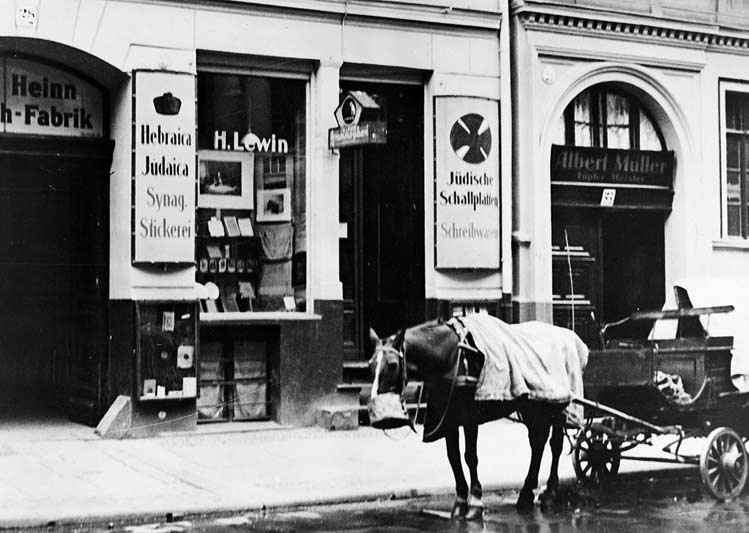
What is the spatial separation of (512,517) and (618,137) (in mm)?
9173

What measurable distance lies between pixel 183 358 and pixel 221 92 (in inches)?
139

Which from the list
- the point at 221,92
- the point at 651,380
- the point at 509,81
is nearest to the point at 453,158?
the point at 509,81

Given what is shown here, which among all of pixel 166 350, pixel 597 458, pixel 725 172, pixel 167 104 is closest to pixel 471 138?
pixel 167 104

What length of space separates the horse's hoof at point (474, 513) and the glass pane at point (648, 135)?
9380 millimetres

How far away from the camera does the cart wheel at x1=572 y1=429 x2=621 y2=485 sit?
34.1 feet

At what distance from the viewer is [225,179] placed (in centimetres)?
1435

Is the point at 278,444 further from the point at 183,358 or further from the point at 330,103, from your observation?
the point at 330,103

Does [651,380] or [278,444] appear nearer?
[651,380]

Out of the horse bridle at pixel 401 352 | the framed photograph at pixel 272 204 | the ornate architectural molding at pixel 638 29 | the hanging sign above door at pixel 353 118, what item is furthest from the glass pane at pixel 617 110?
the horse bridle at pixel 401 352

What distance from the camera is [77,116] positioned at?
1367cm

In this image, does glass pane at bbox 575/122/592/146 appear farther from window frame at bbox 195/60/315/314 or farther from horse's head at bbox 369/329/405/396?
horse's head at bbox 369/329/405/396

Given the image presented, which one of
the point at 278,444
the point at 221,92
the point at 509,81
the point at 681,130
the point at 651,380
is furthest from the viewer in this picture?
the point at 681,130

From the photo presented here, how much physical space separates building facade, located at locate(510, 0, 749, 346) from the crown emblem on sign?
16.6 ft

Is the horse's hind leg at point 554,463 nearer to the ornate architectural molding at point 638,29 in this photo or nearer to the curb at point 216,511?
the curb at point 216,511
